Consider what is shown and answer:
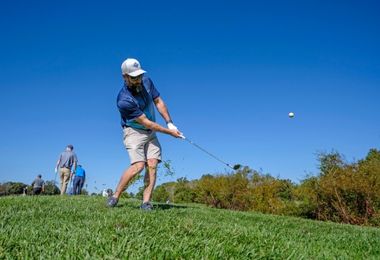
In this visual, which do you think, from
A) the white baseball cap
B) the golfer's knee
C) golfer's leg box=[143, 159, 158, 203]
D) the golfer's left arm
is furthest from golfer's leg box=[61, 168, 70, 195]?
the white baseball cap

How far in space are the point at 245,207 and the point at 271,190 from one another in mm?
2179

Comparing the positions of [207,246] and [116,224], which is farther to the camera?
[116,224]

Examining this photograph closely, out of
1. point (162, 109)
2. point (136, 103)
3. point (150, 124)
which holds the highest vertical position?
point (162, 109)

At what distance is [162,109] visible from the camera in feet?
24.6

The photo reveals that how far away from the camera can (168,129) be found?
22.9ft

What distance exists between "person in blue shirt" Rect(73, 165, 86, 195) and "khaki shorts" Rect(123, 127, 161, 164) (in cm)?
1518

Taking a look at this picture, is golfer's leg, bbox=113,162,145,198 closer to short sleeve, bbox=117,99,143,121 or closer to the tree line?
short sleeve, bbox=117,99,143,121

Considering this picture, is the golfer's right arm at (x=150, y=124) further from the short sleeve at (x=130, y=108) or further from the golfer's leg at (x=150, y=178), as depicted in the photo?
the golfer's leg at (x=150, y=178)

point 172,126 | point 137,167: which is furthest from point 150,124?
point 137,167

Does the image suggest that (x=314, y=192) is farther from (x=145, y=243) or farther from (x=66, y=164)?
(x=145, y=243)

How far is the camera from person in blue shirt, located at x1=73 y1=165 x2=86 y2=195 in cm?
2147

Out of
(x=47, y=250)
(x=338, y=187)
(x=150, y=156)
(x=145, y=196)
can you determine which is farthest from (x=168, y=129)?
(x=338, y=187)

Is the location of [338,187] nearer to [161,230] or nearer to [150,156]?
[150,156]

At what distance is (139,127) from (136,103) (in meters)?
0.44
